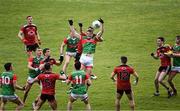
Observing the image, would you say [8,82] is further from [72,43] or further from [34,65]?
[72,43]

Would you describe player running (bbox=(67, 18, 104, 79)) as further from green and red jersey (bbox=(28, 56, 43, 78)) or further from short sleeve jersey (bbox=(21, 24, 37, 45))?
short sleeve jersey (bbox=(21, 24, 37, 45))

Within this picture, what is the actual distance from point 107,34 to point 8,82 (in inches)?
840

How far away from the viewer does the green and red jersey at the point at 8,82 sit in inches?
1108

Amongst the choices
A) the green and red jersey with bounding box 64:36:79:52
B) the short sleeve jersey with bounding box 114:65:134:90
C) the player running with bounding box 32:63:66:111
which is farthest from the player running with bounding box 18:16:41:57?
the player running with bounding box 32:63:66:111

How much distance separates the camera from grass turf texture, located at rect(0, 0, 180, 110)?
33594 millimetres

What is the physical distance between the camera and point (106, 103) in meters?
32.2

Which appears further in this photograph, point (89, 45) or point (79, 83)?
point (89, 45)

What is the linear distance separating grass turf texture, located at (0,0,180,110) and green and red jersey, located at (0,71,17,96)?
3151mm

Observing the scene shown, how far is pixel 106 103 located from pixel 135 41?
15.4 metres

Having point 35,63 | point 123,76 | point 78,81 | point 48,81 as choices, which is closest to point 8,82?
point 48,81

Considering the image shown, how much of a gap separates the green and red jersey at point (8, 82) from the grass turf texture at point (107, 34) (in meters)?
3.15

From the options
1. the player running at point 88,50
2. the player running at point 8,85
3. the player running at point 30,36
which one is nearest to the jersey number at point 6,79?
the player running at point 8,85

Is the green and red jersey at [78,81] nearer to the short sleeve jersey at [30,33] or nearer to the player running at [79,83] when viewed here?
the player running at [79,83]

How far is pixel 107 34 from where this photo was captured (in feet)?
160
